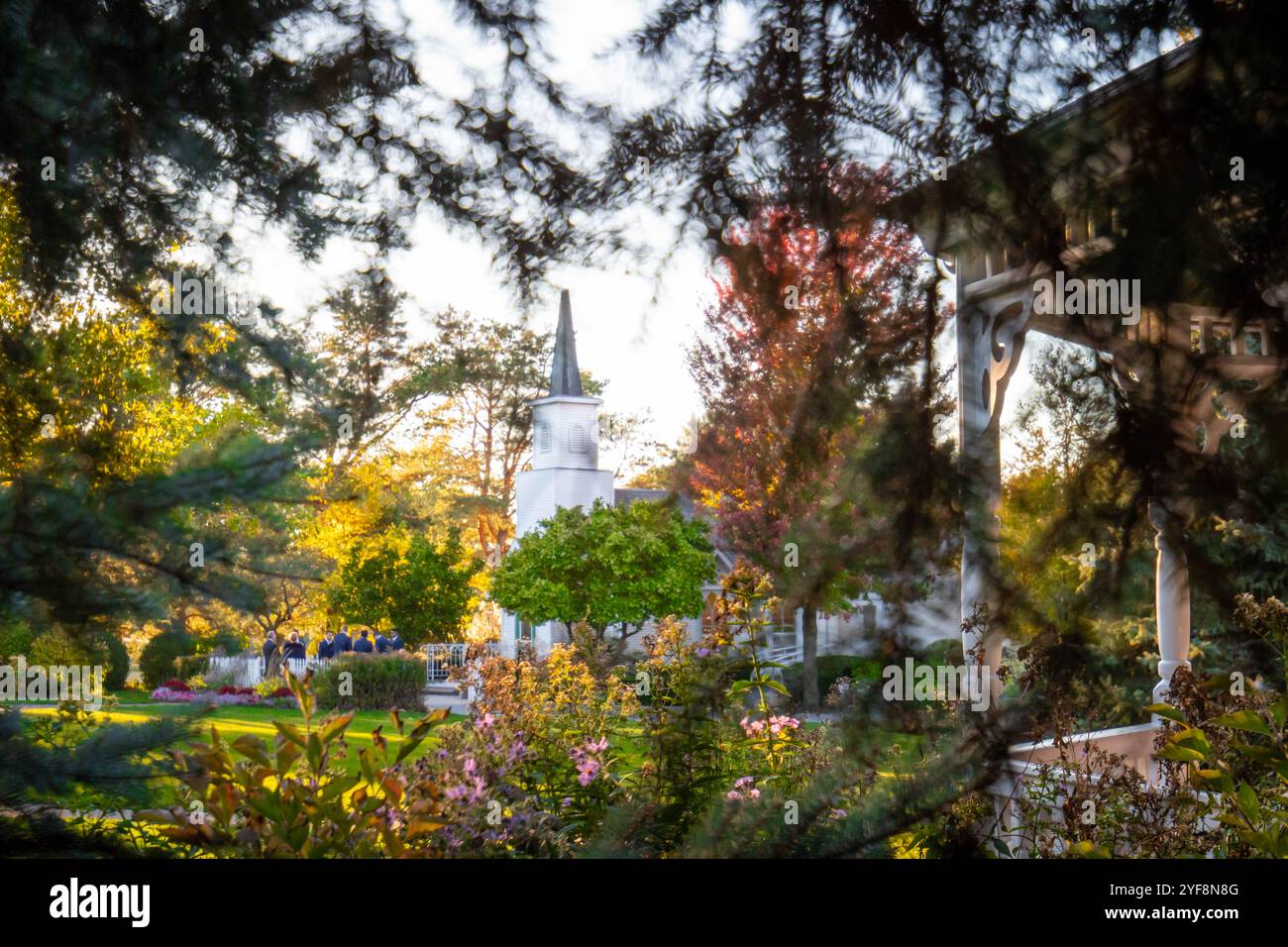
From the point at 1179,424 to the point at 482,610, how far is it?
10.2 metres

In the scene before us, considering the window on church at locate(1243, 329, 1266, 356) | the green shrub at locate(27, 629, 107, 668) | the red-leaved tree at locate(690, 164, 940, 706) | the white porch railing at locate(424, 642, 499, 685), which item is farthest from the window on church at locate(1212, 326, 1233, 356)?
the white porch railing at locate(424, 642, 499, 685)

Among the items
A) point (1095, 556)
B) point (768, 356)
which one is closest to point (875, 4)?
point (768, 356)

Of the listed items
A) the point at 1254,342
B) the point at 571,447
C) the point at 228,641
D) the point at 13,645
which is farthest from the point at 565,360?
the point at 13,645

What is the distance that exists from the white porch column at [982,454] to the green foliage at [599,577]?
196 cm

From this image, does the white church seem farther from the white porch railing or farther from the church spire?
the white porch railing

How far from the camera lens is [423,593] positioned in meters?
8.93

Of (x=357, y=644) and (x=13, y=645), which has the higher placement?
(x=13, y=645)

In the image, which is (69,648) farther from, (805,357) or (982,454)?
(982,454)

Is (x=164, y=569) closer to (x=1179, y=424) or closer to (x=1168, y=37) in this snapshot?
(x=1179, y=424)

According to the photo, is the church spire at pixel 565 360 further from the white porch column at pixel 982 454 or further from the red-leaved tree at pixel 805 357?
the white porch column at pixel 982 454

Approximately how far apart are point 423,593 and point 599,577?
3737mm

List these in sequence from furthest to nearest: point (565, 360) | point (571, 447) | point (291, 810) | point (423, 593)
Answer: point (423, 593) → point (291, 810) → point (565, 360) → point (571, 447)

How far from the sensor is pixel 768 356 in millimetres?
1810
